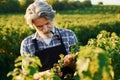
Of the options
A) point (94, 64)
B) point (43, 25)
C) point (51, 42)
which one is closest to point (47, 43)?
point (51, 42)

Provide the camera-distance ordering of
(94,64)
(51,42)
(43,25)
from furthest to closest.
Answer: (51,42) → (43,25) → (94,64)

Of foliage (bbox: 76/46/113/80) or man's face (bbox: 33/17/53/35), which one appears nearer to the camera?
foliage (bbox: 76/46/113/80)

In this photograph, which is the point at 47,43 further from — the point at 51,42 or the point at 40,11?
the point at 40,11

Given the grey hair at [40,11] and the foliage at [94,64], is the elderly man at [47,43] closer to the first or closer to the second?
the grey hair at [40,11]

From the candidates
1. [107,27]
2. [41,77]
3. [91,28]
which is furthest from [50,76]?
[107,27]

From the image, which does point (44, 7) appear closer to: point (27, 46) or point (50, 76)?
point (27, 46)

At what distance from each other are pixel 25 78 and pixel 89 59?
18.1 inches

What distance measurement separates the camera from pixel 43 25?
4.01m

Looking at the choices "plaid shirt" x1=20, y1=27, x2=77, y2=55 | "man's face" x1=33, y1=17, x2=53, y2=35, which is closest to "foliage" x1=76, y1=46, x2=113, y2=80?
"man's face" x1=33, y1=17, x2=53, y2=35

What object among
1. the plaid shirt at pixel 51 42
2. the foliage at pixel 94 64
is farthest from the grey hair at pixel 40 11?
the foliage at pixel 94 64

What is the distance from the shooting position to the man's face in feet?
13.2

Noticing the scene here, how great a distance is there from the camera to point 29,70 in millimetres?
2344

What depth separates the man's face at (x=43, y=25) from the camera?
402 cm

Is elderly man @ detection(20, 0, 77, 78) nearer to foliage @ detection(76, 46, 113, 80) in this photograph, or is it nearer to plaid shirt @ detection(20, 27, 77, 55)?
plaid shirt @ detection(20, 27, 77, 55)
